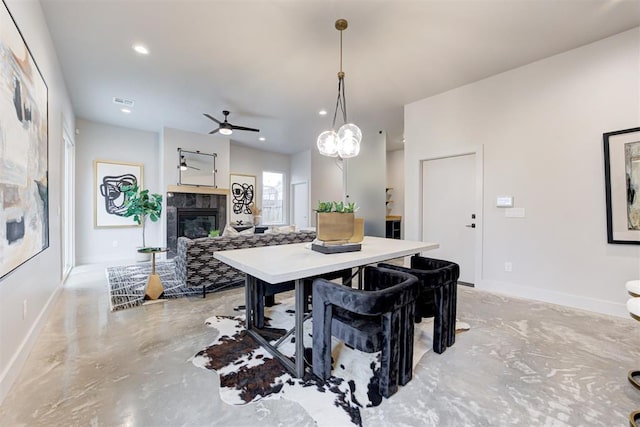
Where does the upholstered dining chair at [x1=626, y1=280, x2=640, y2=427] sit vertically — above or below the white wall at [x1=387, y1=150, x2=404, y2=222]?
below

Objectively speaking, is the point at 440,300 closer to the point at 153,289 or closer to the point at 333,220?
the point at 333,220

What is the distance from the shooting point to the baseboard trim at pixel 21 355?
5.06 feet

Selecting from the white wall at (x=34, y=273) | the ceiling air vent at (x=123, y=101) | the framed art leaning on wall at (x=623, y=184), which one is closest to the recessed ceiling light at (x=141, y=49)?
the white wall at (x=34, y=273)

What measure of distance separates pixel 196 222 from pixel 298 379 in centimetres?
541

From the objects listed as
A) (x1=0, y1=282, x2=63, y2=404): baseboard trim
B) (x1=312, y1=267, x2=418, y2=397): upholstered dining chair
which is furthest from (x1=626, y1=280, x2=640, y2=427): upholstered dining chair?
(x1=0, y1=282, x2=63, y2=404): baseboard trim

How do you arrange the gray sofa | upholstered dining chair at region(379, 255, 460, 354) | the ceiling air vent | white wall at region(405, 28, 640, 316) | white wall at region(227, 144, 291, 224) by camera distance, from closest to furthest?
upholstered dining chair at region(379, 255, 460, 354) < white wall at region(405, 28, 640, 316) < the gray sofa < the ceiling air vent < white wall at region(227, 144, 291, 224)

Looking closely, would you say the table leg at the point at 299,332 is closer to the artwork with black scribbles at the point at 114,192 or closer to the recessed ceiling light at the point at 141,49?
the recessed ceiling light at the point at 141,49

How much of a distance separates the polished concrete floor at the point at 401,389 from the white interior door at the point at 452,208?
51.0 inches

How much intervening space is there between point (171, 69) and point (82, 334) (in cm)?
304

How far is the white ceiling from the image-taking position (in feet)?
7.61

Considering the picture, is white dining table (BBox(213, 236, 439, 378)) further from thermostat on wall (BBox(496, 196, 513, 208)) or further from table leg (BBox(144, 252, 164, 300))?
thermostat on wall (BBox(496, 196, 513, 208))

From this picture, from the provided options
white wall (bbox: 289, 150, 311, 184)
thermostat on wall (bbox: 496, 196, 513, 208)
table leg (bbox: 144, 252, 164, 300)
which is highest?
white wall (bbox: 289, 150, 311, 184)

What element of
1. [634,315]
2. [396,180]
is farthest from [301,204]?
[634,315]

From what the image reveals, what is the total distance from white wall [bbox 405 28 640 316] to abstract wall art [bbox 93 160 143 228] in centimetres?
645
